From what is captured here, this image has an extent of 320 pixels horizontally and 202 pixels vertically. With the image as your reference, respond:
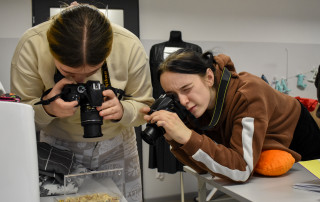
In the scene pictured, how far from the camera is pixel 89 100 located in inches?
38.5

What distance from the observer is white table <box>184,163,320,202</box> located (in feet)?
3.05

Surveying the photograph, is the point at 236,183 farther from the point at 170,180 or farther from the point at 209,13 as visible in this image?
the point at 209,13

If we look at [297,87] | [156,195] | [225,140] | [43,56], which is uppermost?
[43,56]

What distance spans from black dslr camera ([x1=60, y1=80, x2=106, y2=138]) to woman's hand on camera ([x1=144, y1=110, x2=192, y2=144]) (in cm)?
18

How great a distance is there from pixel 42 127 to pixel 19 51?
0.25 metres

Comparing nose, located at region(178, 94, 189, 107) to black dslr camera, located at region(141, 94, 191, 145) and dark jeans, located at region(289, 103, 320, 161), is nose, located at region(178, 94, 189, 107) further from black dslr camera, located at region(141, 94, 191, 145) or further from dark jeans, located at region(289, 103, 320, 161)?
dark jeans, located at region(289, 103, 320, 161)

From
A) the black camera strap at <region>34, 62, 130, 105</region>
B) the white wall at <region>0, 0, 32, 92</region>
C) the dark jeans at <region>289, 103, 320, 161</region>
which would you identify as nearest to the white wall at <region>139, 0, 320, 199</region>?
the white wall at <region>0, 0, 32, 92</region>

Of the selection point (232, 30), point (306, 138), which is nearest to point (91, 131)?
point (306, 138)

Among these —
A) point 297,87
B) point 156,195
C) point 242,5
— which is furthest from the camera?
point 297,87

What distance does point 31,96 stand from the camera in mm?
1083

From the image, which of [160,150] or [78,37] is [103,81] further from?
[160,150]

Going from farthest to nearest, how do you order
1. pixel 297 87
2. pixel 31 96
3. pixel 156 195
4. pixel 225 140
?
pixel 297 87 < pixel 156 195 < pixel 225 140 < pixel 31 96

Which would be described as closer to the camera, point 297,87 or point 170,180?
point 170,180

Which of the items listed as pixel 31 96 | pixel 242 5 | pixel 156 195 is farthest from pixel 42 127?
pixel 242 5
